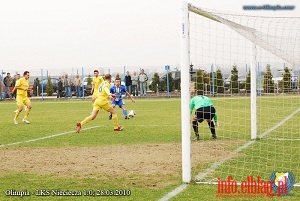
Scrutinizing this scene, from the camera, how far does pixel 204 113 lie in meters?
13.1

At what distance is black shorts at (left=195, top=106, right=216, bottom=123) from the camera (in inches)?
511

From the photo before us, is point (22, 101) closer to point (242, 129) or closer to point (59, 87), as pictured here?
point (242, 129)

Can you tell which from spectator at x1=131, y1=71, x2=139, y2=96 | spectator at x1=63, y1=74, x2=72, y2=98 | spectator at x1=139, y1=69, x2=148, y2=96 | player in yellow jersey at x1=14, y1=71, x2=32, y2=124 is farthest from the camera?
spectator at x1=63, y1=74, x2=72, y2=98

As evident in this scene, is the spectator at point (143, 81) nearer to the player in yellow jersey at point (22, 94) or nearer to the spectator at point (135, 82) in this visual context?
the spectator at point (135, 82)

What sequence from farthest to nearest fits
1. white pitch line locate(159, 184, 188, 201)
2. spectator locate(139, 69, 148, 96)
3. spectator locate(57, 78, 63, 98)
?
spectator locate(57, 78, 63, 98), spectator locate(139, 69, 148, 96), white pitch line locate(159, 184, 188, 201)

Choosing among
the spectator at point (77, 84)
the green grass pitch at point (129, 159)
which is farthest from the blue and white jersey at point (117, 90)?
the spectator at point (77, 84)

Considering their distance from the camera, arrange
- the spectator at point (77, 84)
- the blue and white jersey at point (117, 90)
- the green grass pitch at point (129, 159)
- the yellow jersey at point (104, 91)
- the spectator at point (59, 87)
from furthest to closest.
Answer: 1. the spectator at point (77, 84)
2. the spectator at point (59, 87)
3. the blue and white jersey at point (117, 90)
4. the yellow jersey at point (104, 91)
5. the green grass pitch at point (129, 159)

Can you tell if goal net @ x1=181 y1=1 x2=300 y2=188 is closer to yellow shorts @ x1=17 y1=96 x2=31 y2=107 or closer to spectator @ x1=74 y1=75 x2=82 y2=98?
yellow shorts @ x1=17 y1=96 x2=31 y2=107

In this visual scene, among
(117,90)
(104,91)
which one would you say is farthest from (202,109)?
(117,90)

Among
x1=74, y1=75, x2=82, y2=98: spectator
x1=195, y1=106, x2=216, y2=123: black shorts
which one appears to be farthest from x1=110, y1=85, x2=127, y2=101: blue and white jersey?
x1=74, y1=75, x2=82, y2=98: spectator

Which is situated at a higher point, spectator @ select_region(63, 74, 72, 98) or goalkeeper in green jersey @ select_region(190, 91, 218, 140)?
spectator @ select_region(63, 74, 72, 98)

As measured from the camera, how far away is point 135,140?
536 inches

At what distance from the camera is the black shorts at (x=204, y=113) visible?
12973 millimetres

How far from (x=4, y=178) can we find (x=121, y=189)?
2.27 metres
